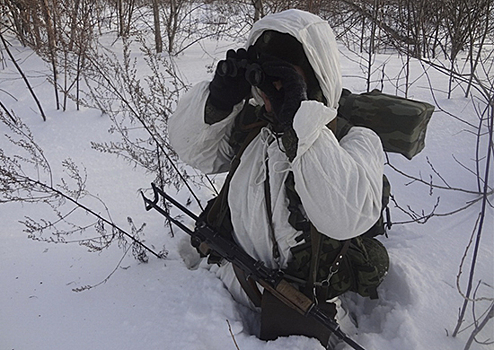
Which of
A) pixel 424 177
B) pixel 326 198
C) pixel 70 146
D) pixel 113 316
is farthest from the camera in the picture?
pixel 70 146

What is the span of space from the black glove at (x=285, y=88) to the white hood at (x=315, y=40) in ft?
0.26

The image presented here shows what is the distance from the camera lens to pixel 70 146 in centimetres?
286

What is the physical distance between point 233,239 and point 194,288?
235 mm

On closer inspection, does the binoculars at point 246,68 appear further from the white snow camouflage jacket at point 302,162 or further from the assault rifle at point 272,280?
the assault rifle at point 272,280

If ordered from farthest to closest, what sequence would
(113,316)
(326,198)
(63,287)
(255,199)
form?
(63,287)
(113,316)
(255,199)
(326,198)

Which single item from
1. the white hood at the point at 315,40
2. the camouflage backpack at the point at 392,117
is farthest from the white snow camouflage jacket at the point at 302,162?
the camouflage backpack at the point at 392,117

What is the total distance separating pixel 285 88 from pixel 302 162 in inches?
7.6

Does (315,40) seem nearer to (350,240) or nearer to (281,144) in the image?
(281,144)

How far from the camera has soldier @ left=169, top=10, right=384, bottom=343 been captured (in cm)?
90

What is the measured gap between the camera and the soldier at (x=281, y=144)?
900 millimetres

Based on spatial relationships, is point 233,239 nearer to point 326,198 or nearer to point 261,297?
point 261,297

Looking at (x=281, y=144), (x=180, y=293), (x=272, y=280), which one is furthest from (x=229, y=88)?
(x=180, y=293)

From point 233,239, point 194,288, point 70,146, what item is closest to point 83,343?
point 194,288

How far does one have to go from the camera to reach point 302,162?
0.91 m
